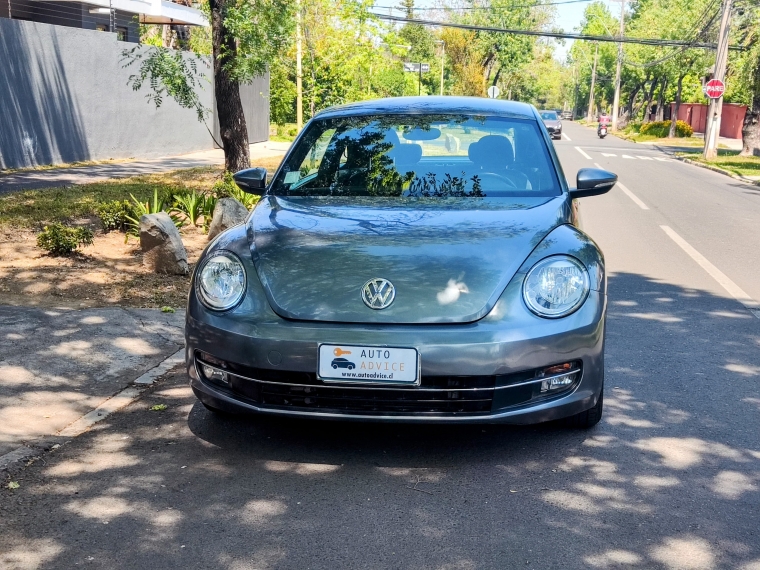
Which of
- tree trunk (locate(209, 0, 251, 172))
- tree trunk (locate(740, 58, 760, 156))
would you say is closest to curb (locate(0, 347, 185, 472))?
tree trunk (locate(209, 0, 251, 172))

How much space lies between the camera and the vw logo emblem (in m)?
3.81

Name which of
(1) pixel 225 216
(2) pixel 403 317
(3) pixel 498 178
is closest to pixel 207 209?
(1) pixel 225 216

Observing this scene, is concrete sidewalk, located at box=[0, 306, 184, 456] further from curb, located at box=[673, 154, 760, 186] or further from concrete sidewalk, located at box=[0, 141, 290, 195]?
curb, located at box=[673, 154, 760, 186]

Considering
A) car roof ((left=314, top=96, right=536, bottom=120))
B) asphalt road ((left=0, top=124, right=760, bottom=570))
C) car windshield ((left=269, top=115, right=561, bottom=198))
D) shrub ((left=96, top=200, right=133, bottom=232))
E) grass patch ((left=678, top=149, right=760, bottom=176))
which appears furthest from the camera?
grass patch ((left=678, top=149, right=760, bottom=176))

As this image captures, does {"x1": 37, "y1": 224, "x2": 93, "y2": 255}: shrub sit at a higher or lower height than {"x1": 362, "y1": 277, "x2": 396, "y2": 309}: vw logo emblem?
lower

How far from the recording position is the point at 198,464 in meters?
4.02

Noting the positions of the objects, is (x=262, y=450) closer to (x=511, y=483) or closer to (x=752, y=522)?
(x=511, y=483)

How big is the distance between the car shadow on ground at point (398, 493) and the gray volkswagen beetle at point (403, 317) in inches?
10.1

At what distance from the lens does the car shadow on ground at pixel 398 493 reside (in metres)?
3.20

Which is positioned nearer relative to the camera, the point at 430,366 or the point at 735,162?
the point at 430,366

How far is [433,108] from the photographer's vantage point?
5.71 meters

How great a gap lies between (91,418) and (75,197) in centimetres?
833

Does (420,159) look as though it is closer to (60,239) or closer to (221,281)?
(221,281)

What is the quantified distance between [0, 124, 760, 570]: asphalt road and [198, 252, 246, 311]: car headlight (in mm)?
683
